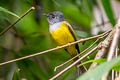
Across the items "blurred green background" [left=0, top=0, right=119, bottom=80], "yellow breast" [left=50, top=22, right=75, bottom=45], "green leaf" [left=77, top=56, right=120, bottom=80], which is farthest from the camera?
"yellow breast" [left=50, top=22, right=75, bottom=45]

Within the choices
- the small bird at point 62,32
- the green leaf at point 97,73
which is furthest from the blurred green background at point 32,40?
the green leaf at point 97,73

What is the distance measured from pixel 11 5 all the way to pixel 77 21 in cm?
82

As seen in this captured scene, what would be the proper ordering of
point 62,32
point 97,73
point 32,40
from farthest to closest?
point 62,32, point 32,40, point 97,73

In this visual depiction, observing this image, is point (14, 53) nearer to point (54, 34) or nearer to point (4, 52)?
point (4, 52)

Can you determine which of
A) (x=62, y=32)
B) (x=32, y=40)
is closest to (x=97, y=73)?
(x=32, y=40)

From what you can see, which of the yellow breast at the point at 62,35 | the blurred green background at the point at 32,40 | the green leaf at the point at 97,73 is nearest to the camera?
the green leaf at the point at 97,73

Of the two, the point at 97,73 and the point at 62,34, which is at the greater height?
the point at 62,34

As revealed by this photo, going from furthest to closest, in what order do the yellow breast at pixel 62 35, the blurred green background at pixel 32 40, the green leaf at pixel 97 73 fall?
the yellow breast at pixel 62 35 < the blurred green background at pixel 32 40 < the green leaf at pixel 97 73

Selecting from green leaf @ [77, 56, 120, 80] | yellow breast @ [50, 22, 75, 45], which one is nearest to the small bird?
yellow breast @ [50, 22, 75, 45]

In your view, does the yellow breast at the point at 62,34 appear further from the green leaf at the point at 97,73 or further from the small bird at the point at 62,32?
the green leaf at the point at 97,73

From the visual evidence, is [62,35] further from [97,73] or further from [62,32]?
[97,73]

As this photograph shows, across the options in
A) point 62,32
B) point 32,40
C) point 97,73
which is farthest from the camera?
point 62,32

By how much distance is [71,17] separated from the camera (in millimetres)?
3102

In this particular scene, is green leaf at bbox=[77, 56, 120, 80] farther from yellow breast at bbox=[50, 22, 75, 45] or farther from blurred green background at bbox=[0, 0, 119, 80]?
yellow breast at bbox=[50, 22, 75, 45]
